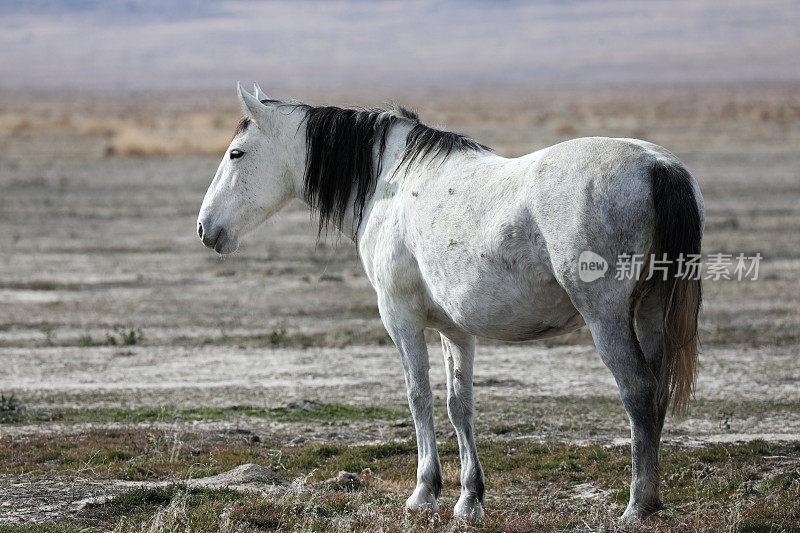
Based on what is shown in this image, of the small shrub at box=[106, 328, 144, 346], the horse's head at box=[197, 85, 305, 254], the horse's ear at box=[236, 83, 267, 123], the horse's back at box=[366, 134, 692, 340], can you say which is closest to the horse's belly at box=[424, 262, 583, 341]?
the horse's back at box=[366, 134, 692, 340]

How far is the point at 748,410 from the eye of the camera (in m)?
8.97

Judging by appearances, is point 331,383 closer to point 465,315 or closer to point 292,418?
point 292,418

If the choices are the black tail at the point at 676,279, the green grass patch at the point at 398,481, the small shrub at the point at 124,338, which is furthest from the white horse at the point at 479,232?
the small shrub at the point at 124,338

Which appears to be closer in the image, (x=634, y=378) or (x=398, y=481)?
(x=634, y=378)

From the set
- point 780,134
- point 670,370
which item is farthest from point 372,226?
point 780,134

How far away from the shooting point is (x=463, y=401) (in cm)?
638

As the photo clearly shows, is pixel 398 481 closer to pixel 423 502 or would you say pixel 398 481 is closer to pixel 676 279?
pixel 423 502

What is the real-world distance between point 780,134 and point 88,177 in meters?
30.8

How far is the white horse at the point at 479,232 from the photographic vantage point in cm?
511

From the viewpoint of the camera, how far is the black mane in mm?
6543

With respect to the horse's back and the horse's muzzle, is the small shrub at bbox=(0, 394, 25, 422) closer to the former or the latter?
the horse's muzzle

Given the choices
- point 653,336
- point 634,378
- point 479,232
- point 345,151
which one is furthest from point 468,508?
point 345,151

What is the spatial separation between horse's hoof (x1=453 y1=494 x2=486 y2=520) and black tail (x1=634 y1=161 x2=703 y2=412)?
1.53m

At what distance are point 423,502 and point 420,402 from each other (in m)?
0.66
